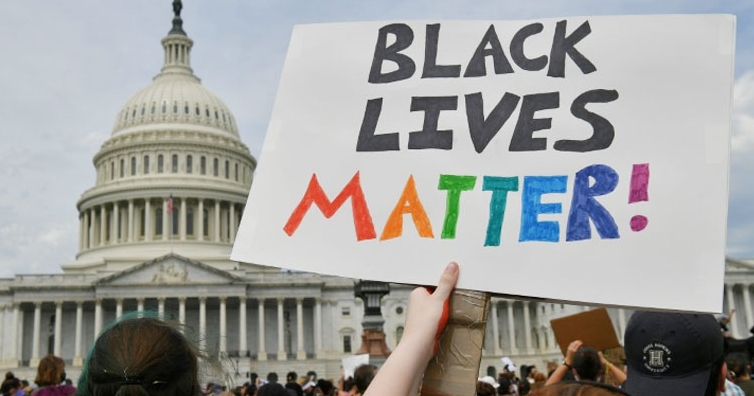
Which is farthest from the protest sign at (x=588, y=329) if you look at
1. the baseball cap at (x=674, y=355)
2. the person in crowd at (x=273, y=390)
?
the baseball cap at (x=674, y=355)

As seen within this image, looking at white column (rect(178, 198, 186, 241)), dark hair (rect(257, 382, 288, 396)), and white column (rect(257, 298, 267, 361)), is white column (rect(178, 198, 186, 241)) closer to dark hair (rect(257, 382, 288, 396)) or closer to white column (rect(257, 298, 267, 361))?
white column (rect(257, 298, 267, 361))

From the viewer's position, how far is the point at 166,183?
93.4 metres

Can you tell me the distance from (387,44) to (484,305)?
51.0 inches

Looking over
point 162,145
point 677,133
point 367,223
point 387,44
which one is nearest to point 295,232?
point 367,223

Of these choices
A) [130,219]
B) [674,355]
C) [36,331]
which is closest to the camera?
[674,355]

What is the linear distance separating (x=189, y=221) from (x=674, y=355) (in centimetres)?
9391

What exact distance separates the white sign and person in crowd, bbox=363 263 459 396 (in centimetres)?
10

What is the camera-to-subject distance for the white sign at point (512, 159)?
3262 mm

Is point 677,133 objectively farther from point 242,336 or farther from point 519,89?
point 242,336

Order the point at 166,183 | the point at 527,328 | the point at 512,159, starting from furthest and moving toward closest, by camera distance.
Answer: the point at 166,183 → the point at 527,328 → the point at 512,159

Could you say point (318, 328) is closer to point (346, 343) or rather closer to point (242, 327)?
point (346, 343)

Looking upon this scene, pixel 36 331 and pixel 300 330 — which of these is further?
pixel 300 330

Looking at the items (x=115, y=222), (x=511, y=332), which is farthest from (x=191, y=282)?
(x=511, y=332)

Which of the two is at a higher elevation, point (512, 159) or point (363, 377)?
point (512, 159)
